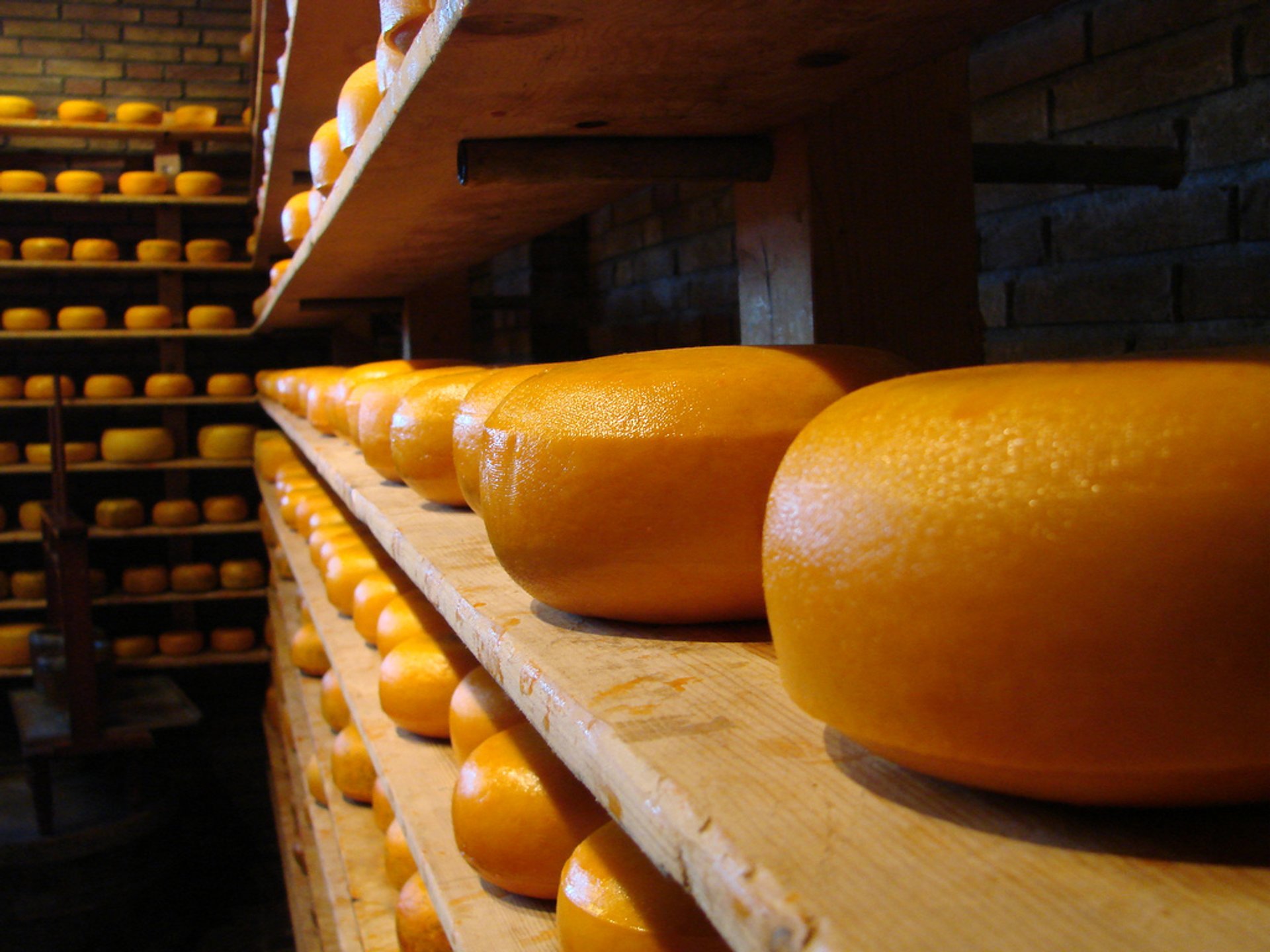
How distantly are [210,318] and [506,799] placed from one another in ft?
18.0

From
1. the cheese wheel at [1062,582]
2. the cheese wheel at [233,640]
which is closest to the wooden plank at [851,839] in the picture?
the cheese wheel at [1062,582]

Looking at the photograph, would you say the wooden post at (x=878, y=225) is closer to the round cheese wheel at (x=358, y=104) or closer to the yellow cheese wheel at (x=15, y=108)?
the round cheese wheel at (x=358, y=104)

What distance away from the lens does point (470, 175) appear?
3.44ft

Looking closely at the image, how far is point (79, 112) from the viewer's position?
5684mm

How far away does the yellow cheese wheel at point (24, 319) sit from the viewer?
5.57m

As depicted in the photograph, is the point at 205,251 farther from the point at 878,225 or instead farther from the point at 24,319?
the point at 878,225

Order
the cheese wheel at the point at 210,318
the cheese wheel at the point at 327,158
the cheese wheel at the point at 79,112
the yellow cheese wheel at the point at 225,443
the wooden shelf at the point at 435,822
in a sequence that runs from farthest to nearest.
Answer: the cheese wheel at the point at 210,318
the yellow cheese wheel at the point at 225,443
the cheese wheel at the point at 79,112
the cheese wheel at the point at 327,158
the wooden shelf at the point at 435,822

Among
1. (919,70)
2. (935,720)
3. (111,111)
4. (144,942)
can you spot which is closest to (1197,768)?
(935,720)

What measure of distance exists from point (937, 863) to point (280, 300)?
307 cm

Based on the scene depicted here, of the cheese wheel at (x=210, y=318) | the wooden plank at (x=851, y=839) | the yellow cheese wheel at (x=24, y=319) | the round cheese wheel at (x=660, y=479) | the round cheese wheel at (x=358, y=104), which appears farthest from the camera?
the cheese wheel at (x=210, y=318)

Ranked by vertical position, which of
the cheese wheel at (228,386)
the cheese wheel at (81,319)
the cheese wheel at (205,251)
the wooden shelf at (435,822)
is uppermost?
the cheese wheel at (205,251)

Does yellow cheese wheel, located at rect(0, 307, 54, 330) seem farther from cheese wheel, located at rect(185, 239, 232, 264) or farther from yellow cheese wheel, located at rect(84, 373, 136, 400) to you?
cheese wheel, located at rect(185, 239, 232, 264)

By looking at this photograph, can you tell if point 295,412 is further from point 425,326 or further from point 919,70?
point 919,70

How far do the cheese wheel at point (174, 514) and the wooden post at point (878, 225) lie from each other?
5.25 m
